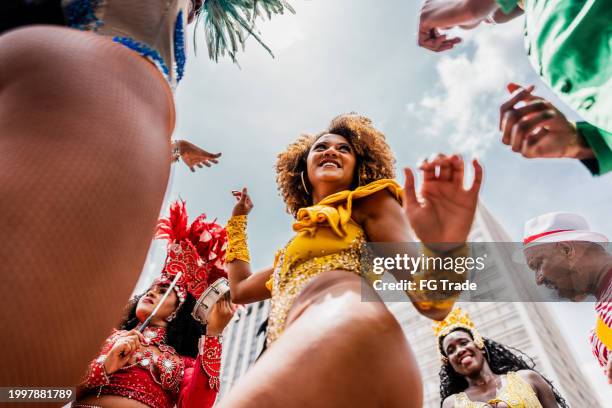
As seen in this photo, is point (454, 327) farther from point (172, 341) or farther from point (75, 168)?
point (75, 168)

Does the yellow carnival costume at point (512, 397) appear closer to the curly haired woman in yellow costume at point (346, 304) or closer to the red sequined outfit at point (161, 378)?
the red sequined outfit at point (161, 378)

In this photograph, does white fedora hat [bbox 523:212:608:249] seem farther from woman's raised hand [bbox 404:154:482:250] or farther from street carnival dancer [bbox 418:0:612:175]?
woman's raised hand [bbox 404:154:482:250]

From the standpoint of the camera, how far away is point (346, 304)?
1351mm

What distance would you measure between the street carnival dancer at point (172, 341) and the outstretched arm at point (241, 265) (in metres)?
0.60

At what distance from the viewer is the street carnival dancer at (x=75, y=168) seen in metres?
0.55

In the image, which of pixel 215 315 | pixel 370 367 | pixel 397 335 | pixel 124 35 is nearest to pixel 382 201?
pixel 397 335

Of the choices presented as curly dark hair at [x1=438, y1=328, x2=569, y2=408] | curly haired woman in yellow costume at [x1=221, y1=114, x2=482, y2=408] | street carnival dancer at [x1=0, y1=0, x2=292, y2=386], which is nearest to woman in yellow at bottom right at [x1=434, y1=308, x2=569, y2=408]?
curly dark hair at [x1=438, y1=328, x2=569, y2=408]

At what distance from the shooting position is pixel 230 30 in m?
2.09

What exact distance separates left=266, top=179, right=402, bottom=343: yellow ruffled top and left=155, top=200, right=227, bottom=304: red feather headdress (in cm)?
217

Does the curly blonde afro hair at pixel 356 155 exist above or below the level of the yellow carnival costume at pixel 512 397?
above

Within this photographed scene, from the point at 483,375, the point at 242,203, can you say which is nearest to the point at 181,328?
the point at 242,203

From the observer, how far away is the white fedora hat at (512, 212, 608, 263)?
367 centimetres

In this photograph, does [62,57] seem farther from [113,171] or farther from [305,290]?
[305,290]

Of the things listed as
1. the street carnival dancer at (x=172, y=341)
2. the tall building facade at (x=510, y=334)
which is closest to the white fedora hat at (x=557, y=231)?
the street carnival dancer at (x=172, y=341)
